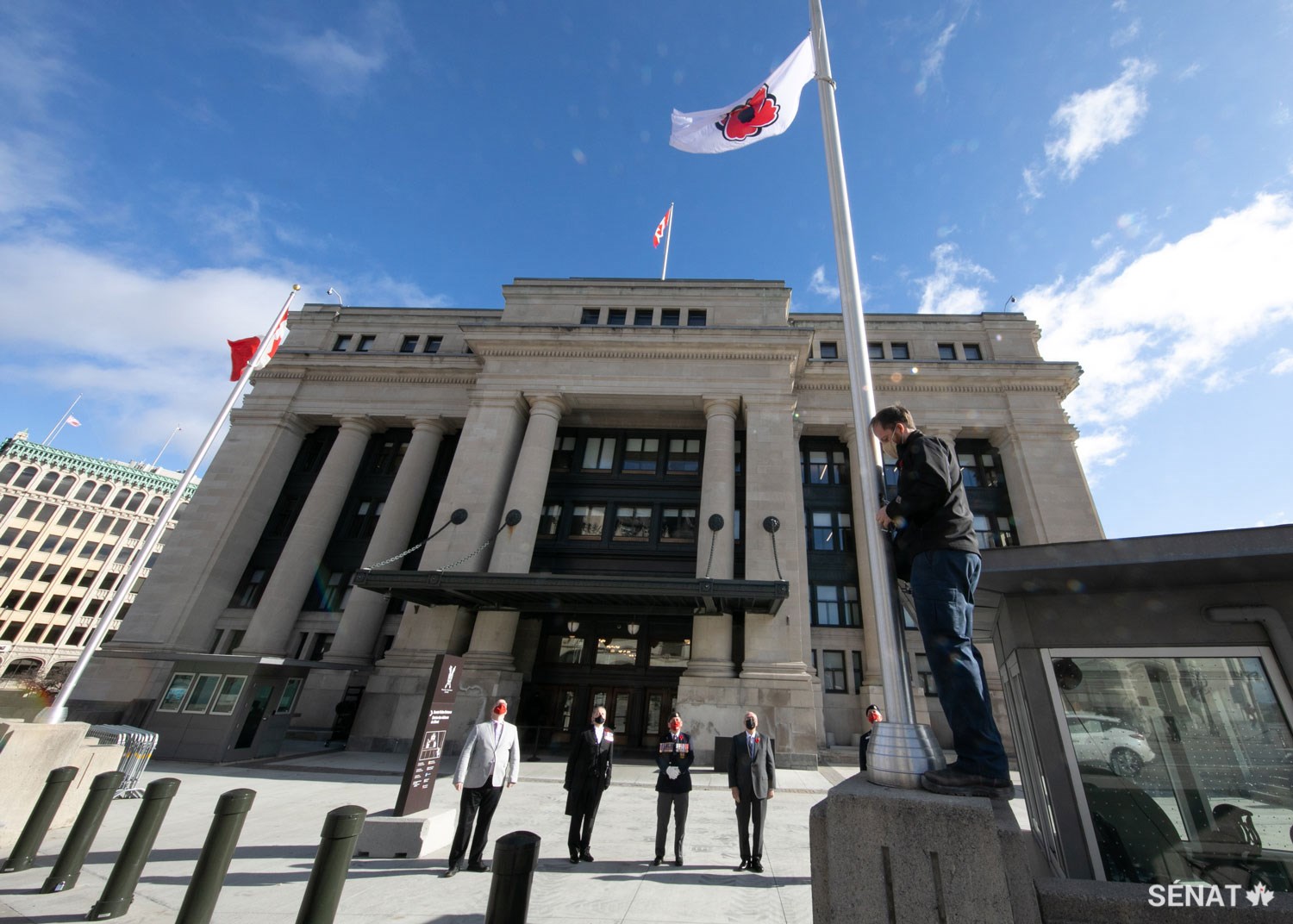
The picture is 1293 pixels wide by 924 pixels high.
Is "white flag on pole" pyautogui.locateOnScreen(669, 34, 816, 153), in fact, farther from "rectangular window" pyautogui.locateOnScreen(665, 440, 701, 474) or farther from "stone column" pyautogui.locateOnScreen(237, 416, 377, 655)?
"stone column" pyautogui.locateOnScreen(237, 416, 377, 655)

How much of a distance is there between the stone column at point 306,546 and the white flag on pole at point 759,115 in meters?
26.0

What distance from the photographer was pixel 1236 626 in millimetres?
4695

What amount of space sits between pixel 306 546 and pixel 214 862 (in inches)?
984

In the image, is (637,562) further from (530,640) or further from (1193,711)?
(1193,711)

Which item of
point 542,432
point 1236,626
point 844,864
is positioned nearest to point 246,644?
point 542,432

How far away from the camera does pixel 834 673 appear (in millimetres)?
24750

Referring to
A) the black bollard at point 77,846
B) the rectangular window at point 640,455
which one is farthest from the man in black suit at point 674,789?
the rectangular window at point 640,455

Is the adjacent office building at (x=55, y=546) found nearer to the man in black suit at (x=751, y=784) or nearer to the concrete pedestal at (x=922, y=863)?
the man in black suit at (x=751, y=784)

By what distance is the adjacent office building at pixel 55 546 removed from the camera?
63.8 metres

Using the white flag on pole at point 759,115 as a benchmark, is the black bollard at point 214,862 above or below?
below

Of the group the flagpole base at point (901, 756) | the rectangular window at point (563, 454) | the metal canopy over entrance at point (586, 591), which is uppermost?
the rectangular window at point (563, 454)

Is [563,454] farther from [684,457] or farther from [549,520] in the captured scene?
[684,457]

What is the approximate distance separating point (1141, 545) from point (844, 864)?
12.5 feet

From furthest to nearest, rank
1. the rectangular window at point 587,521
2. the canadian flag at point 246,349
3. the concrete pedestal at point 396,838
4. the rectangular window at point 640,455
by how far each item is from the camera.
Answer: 1. the rectangular window at point 640,455
2. the rectangular window at point 587,521
3. the canadian flag at point 246,349
4. the concrete pedestal at point 396,838
